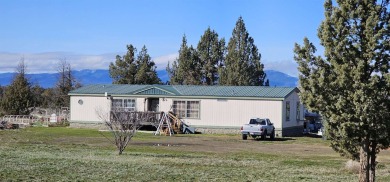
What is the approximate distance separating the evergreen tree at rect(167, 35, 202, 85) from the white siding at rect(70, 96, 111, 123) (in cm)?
2160

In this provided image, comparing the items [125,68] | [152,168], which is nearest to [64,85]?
[125,68]

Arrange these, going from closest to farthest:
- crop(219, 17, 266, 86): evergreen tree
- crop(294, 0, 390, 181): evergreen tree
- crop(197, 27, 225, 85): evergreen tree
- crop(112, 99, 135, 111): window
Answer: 1. crop(294, 0, 390, 181): evergreen tree
2. crop(112, 99, 135, 111): window
3. crop(219, 17, 266, 86): evergreen tree
4. crop(197, 27, 225, 85): evergreen tree

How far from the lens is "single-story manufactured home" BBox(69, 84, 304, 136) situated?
42281mm

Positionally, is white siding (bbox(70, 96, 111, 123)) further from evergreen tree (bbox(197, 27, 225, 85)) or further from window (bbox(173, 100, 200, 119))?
evergreen tree (bbox(197, 27, 225, 85))

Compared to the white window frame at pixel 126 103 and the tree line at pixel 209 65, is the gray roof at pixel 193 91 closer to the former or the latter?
the white window frame at pixel 126 103

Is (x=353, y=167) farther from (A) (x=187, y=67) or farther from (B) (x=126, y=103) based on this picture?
(A) (x=187, y=67)

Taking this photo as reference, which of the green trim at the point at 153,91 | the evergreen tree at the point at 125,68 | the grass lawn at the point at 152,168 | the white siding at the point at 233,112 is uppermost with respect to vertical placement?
the evergreen tree at the point at 125,68

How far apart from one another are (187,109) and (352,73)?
33.1 m

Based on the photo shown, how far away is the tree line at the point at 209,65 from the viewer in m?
62.5

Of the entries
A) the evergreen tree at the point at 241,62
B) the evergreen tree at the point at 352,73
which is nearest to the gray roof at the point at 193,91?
the evergreen tree at the point at 241,62

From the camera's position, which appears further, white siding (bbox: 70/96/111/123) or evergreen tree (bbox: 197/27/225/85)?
evergreen tree (bbox: 197/27/225/85)

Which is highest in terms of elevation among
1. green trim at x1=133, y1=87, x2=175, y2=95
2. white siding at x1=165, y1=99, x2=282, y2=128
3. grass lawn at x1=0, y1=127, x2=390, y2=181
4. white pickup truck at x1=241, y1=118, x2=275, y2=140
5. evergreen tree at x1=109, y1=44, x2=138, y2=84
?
evergreen tree at x1=109, y1=44, x2=138, y2=84

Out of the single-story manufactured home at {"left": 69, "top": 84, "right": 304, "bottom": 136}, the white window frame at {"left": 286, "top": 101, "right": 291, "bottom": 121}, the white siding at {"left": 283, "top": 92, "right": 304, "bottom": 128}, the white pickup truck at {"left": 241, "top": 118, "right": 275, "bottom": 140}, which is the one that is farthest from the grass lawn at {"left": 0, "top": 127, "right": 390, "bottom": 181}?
the white window frame at {"left": 286, "top": 101, "right": 291, "bottom": 121}

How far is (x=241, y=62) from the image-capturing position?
205 ft
